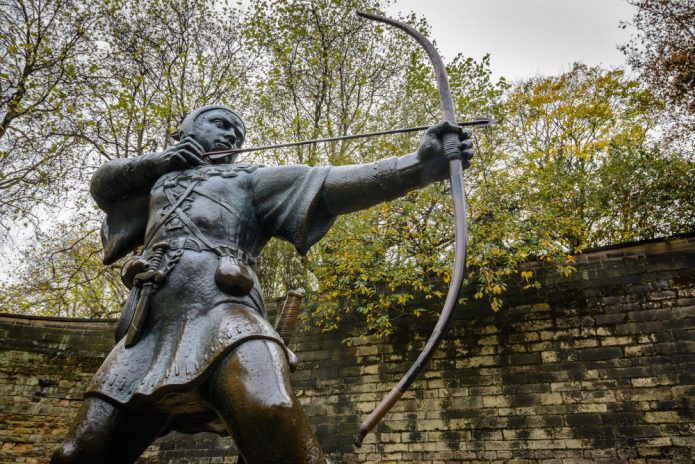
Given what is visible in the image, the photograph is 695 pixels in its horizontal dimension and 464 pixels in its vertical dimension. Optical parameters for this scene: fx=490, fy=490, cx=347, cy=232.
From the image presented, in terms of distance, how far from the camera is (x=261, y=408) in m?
1.41

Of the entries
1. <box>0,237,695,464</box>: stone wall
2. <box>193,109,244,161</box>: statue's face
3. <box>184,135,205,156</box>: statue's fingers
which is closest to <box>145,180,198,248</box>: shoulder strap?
<box>184,135,205,156</box>: statue's fingers

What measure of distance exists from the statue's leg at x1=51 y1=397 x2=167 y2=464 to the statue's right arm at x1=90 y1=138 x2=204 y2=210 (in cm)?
102

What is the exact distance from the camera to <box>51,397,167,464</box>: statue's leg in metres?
1.58

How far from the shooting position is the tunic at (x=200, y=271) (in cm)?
159

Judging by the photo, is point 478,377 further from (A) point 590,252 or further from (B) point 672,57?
(B) point 672,57

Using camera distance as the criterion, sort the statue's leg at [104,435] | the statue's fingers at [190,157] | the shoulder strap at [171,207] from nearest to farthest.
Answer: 1. the statue's leg at [104,435]
2. the shoulder strap at [171,207]
3. the statue's fingers at [190,157]

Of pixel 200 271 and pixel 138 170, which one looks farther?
pixel 138 170

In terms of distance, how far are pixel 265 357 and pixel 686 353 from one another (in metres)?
7.51

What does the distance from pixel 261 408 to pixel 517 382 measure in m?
7.13

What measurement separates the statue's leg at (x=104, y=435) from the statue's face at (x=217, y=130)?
4.06 feet

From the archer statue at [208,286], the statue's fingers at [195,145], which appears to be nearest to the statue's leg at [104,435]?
the archer statue at [208,286]

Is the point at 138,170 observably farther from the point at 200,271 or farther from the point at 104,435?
the point at 104,435

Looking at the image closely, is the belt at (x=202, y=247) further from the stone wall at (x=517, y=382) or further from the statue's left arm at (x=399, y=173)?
the stone wall at (x=517, y=382)

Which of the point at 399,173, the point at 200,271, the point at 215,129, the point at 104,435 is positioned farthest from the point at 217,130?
the point at 104,435
